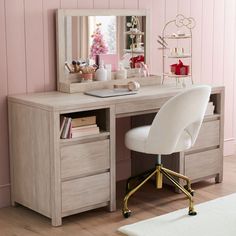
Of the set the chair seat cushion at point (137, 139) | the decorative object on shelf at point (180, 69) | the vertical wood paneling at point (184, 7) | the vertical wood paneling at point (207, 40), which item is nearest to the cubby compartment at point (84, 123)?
the chair seat cushion at point (137, 139)

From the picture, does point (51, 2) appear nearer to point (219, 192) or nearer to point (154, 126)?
point (154, 126)

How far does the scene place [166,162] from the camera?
4.43 meters

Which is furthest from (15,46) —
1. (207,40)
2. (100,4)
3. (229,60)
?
(229,60)

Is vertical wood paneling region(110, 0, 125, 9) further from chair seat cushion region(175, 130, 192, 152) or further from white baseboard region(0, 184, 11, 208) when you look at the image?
white baseboard region(0, 184, 11, 208)

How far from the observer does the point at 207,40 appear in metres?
5.11

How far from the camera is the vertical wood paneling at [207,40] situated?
506 centimetres

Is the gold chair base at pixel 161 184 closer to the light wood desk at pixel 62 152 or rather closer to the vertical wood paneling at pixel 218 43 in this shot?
the light wood desk at pixel 62 152

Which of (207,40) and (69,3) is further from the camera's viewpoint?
(207,40)

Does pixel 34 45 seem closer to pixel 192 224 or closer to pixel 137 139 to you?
pixel 137 139

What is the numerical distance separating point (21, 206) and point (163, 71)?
1.59m

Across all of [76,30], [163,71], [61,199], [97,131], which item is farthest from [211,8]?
[61,199]

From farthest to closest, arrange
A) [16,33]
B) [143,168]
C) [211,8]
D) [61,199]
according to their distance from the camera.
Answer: [211,8] < [143,168] < [16,33] < [61,199]

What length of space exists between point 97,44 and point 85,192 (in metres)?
1.12

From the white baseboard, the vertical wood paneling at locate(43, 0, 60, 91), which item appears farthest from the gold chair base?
the vertical wood paneling at locate(43, 0, 60, 91)
